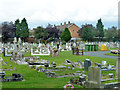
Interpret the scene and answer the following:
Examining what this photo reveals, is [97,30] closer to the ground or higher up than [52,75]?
higher up

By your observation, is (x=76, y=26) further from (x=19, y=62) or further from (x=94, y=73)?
(x=94, y=73)

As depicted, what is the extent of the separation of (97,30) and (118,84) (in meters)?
71.1

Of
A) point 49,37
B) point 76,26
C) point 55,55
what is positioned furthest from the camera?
point 76,26

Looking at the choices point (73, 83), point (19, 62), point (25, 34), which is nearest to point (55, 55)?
point (19, 62)

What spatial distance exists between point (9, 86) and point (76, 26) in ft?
283

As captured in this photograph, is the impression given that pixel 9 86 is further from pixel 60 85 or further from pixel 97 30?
pixel 97 30

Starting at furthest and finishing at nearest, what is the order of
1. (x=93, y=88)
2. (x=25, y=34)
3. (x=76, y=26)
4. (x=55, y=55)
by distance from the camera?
1. (x=76, y=26)
2. (x=25, y=34)
3. (x=55, y=55)
4. (x=93, y=88)

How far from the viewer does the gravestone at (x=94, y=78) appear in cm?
890

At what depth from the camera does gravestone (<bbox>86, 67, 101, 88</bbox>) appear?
8.90 m

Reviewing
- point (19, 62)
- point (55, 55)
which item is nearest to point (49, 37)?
point (55, 55)

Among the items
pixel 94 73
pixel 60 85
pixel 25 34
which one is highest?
pixel 25 34

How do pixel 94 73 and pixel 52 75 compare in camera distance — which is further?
pixel 52 75

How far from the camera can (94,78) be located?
29.9 feet

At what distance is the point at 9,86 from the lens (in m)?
9.38
